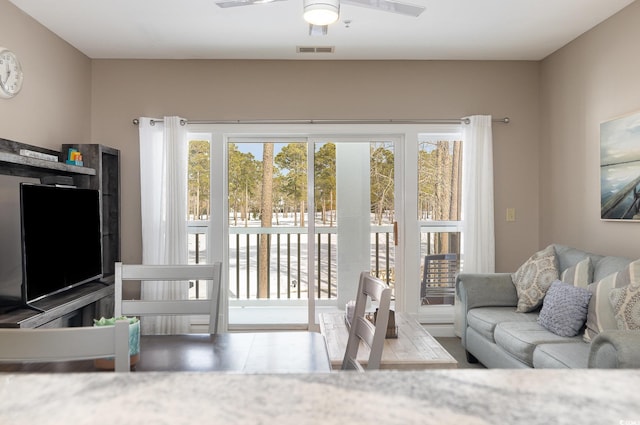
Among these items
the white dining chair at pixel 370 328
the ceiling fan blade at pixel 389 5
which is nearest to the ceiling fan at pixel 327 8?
the ceiling fan blade at pixel 389 5

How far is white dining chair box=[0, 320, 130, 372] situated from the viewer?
1.02 metres

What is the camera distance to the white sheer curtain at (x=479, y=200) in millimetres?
4367

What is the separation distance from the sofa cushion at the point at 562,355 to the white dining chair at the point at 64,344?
89.0 inches

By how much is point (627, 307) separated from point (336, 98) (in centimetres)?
301

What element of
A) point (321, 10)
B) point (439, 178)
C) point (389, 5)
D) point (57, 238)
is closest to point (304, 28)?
point (389, 5)

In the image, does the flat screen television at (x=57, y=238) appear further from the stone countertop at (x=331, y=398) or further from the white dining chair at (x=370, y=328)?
the stone countertop at (x=331, y=398)

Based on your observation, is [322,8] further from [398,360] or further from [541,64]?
[541,64]

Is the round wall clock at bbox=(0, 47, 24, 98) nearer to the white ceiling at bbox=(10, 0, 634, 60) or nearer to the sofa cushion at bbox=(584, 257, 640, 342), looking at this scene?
the white ceiling at bbox=(10, 0, 634, 60)

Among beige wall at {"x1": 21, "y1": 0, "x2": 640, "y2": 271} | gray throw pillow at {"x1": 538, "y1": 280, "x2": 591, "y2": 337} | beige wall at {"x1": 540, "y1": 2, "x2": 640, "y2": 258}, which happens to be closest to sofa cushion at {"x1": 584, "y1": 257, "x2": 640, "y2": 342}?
gray throw pillow at {"x1": 538, "y1": 280, "x2": 591, "y2": 337}

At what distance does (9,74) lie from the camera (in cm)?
326

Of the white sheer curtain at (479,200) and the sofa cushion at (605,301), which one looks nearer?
the sofa cushion at (605,301)

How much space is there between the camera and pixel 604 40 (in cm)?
360

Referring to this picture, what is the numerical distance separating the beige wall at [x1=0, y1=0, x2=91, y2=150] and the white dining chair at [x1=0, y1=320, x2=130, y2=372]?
2.83 m

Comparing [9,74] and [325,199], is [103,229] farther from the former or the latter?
[325,199]
